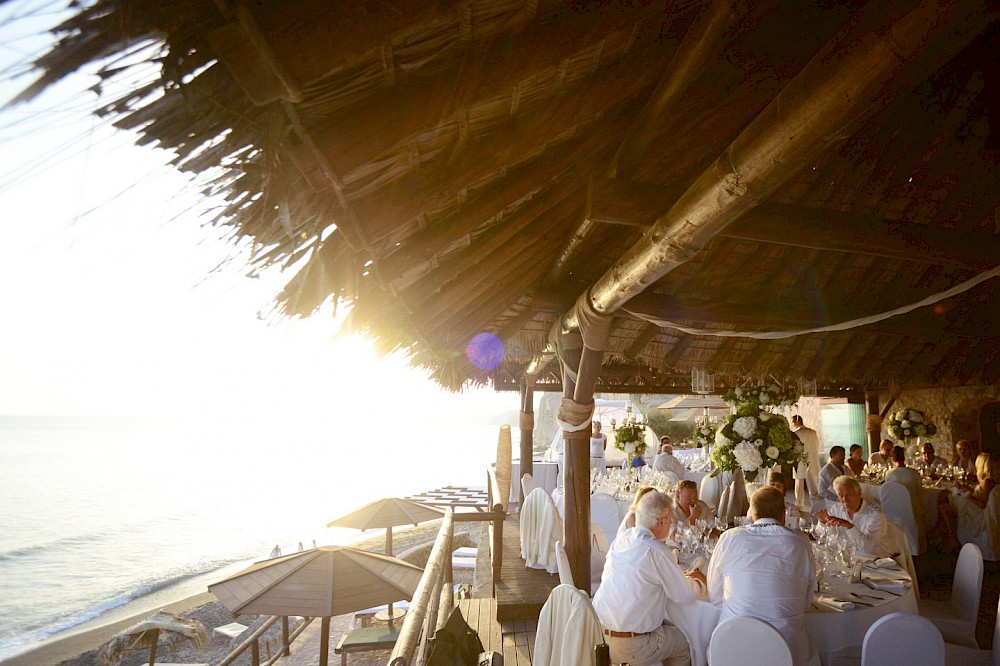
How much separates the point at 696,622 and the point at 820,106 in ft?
9.38

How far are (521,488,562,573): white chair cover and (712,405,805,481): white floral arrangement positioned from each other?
5.75ft

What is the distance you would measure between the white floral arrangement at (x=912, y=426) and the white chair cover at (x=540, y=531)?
785 centimetres

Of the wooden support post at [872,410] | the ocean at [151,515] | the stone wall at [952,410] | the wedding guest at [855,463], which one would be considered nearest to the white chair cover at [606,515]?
the wedding guest at [855,463]

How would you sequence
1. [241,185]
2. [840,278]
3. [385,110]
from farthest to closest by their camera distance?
[840,278]
[385,110]
[241,185]

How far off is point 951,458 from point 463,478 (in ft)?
104

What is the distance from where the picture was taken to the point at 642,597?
10.1ft

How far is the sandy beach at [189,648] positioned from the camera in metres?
10.1

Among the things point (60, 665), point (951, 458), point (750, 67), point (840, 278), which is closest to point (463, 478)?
point (60, 665)

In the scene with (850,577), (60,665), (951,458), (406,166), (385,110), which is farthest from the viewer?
(60,665)

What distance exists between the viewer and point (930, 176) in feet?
12.4

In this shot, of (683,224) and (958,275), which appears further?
(958,275)

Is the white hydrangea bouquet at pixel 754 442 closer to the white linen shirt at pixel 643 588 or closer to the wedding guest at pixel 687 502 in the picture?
the wedding guest at pixel 687 502

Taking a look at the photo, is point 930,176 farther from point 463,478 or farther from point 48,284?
point 463,478

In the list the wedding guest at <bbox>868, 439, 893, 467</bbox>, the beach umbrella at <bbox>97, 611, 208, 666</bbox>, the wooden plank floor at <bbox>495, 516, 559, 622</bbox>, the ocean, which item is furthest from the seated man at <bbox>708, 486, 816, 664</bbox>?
the ocean
